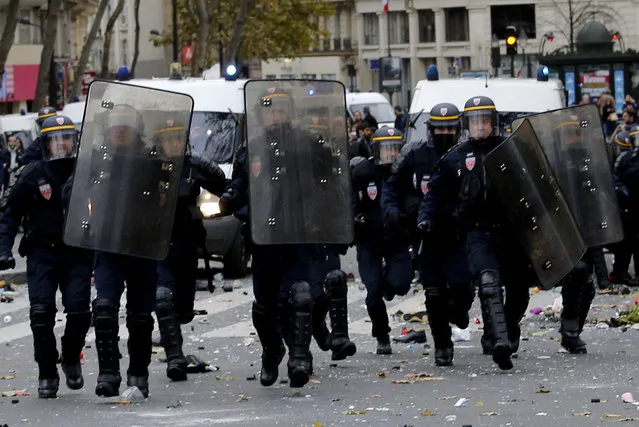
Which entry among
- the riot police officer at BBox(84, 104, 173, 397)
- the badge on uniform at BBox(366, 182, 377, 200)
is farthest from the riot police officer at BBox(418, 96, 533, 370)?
the riot police officer at BBox(84, 104, 173, 397)

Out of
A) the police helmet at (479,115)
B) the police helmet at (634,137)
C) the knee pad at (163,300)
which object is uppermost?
the police helmet at (479,115)

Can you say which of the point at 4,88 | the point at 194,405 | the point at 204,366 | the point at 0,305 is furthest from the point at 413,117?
the point at 4,88

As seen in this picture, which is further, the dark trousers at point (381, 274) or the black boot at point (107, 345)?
the dark trousers at point (381, 274)

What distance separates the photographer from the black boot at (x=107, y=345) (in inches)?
397

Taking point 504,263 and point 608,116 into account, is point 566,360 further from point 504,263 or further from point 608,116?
point 608,116

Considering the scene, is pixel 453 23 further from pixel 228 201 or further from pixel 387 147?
pixel 228 201

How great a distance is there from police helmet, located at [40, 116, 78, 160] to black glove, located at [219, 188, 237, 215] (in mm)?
904

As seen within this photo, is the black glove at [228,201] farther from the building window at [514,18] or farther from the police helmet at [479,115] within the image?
the building window at [514,18]

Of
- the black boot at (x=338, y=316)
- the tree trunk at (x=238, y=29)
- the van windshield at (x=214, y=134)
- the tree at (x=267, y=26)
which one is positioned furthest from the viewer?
the tree at (x=267, y=26)

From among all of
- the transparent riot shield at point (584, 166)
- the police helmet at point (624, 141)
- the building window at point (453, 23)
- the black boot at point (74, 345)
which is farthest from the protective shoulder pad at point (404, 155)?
the building window at point (453, 23)

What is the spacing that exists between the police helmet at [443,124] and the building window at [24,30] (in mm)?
44919

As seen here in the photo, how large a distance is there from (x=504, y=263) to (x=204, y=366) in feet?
6.58

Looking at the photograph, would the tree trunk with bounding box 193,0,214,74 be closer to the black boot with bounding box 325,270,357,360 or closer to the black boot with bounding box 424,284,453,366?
the black boot with bounding box 325,270,357,360

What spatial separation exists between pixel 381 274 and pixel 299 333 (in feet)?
7.89
